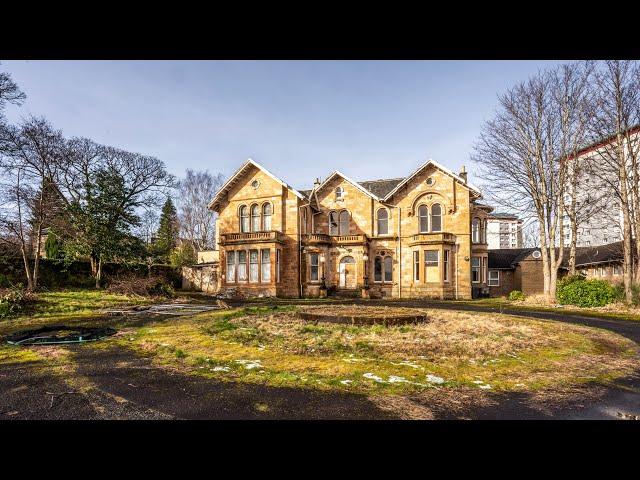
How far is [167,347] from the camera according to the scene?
25.0 ft

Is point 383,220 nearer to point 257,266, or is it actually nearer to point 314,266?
point 314,266

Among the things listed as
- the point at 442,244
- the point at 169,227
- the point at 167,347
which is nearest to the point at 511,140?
the point at 442,244

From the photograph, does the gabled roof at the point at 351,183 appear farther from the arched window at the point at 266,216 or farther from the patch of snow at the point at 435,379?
the patch of snow at the point at 435,379

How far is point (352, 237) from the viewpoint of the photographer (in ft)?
90.1

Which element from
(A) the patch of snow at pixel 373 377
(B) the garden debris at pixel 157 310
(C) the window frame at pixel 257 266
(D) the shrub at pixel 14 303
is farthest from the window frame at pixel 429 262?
(D) the shrub at pixel 14 303

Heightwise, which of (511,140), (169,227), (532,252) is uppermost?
(511,140)

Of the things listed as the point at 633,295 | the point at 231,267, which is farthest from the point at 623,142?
the point at 231,267

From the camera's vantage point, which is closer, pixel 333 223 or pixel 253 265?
pixel 253 265

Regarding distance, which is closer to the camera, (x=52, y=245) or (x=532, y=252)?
(x=52, y=245)

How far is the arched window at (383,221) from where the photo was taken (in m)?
28.0

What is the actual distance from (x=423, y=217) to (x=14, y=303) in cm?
2504

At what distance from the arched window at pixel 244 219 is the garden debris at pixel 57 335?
19328 millimetres

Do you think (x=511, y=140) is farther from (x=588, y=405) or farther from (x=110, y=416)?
(x=110, y=416)

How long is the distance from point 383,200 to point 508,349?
68.0 feet
